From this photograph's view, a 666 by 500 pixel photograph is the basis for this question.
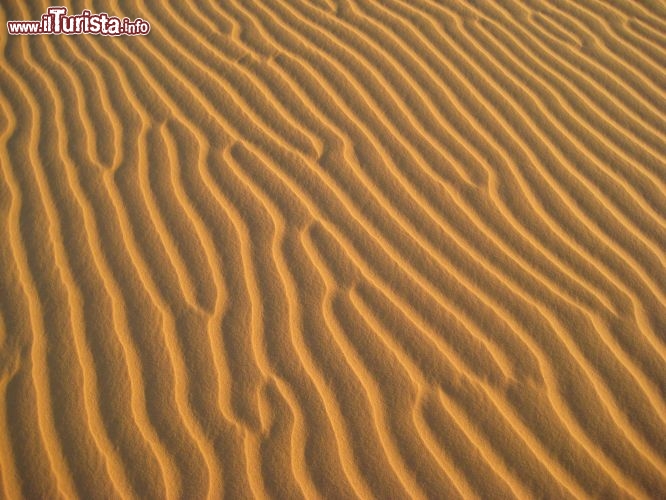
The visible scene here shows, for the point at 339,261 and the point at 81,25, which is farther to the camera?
the point at 81,25

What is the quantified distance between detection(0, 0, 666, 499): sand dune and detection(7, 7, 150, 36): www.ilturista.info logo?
135 mm

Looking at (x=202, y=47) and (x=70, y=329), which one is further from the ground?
(x=202, y=47)

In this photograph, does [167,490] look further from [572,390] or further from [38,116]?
[38,116]

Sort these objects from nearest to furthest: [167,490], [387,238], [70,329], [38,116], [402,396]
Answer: [167,490]
[402,396]
[70,329]
[387,238]
[38,116]

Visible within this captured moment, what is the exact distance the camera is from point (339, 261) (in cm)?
315

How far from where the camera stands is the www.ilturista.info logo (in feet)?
15.5

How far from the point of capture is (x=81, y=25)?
4789mm

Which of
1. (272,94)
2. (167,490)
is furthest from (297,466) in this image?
(272,94)

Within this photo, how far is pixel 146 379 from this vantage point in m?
2.73

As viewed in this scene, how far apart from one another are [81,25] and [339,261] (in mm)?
3042

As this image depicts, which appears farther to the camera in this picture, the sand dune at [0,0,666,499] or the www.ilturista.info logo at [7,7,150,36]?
the www.ilturista.info logo at [7,7,150,36]

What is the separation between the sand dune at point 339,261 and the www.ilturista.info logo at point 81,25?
0.14 metres

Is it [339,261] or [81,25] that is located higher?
[81,25]

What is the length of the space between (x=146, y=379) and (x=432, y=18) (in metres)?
3.32
